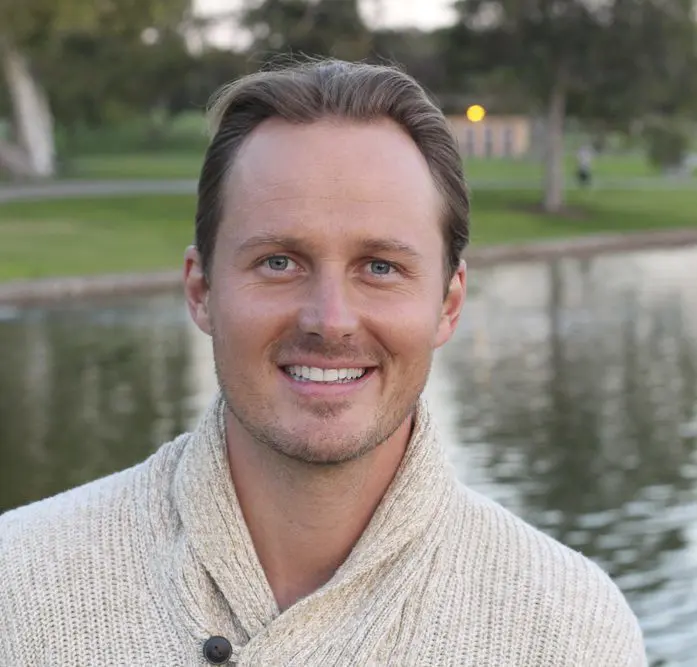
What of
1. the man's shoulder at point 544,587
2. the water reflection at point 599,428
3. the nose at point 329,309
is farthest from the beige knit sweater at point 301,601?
the water reflection at point 599,428

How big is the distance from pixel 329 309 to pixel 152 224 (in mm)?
30238

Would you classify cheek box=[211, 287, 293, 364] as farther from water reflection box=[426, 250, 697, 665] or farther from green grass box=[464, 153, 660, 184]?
green grass box=[464, 153, 660, 184]

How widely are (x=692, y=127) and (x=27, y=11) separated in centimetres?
1727

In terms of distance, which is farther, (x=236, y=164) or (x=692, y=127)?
(x=692, y=127)

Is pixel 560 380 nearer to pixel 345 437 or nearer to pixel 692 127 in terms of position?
pixel 345 437

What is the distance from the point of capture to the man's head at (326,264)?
2184 millimetres

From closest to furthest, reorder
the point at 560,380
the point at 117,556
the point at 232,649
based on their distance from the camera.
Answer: the point at 232,649
the point at 117,556
the point at 560,380

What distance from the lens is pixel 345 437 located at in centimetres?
221

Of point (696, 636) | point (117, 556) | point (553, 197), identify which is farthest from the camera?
point (553, 197)

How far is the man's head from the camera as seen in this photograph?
7.16ft

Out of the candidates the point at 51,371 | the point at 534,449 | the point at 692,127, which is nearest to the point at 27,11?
the point at 692,127

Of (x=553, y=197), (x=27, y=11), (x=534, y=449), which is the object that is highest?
(x=27, y=11)

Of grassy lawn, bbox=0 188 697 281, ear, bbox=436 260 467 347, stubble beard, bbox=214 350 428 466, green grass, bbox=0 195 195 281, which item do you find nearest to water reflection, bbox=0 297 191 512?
green grass, bbox=0 195 195 281

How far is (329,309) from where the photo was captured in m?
2.17
